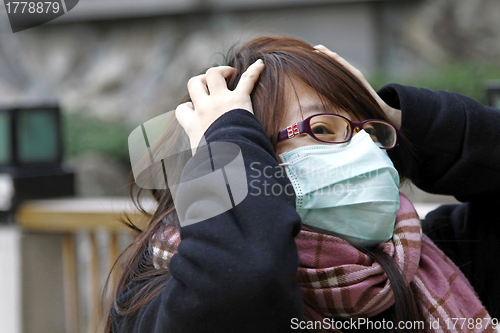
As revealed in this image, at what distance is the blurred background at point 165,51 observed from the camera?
20.6 ft

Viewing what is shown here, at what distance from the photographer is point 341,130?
1.18 meters

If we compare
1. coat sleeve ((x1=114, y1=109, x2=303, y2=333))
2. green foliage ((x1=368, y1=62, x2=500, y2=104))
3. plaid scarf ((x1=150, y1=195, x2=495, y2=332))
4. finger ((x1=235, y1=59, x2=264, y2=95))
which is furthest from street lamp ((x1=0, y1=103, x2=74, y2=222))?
green foliage ((x1=368, y1=62, x2=500, y2=104))

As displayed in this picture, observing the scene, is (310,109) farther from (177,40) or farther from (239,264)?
(177,40)

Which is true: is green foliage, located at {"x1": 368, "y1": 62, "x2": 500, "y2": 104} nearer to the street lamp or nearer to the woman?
the street lamp

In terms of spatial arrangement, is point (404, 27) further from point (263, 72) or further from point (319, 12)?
point (263, 72)

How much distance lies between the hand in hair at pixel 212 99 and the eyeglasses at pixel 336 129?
12cm

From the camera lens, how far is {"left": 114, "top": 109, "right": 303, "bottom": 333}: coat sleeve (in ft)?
2.81

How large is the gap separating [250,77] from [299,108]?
0.14 m

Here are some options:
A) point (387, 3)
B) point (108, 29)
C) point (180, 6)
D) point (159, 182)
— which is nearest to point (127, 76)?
point (108, 29)

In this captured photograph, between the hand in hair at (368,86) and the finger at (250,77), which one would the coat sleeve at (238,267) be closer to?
the finger at (250,77)

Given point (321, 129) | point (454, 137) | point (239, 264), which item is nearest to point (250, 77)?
point (321, 129)

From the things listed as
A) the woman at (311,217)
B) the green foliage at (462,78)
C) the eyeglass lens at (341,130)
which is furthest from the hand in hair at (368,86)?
the green foliage at (462,78)

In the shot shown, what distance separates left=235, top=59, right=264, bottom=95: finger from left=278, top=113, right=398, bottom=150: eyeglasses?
0.42ft

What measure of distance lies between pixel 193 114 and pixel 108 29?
7.90 m
